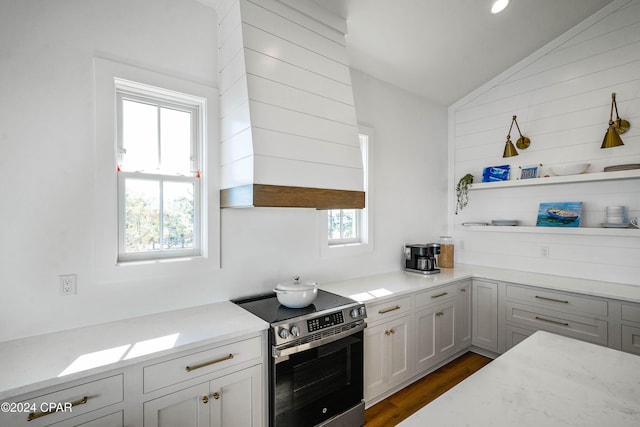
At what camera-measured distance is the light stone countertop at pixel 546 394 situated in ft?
3.05

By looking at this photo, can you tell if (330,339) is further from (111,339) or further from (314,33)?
(314,33)

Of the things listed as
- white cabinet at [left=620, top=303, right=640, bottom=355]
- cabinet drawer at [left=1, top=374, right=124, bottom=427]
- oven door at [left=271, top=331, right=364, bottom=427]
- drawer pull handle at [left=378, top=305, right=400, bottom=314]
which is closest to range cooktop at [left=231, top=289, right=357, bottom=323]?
oven door at [left=271, top=331, right=364, bottom=427]

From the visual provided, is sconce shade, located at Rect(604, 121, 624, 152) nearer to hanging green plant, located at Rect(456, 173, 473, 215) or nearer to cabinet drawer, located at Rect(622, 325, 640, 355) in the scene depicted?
hanging green plant, located at Rect(456, 173, 473, 215)

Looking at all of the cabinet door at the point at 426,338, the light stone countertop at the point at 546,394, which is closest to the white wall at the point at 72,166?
the cabinet door at the point at 426,338

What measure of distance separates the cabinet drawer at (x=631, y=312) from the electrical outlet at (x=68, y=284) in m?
3.62

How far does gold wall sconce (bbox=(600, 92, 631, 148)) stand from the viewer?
2648 mm

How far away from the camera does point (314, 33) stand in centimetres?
220

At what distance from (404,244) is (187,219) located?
2250 mm

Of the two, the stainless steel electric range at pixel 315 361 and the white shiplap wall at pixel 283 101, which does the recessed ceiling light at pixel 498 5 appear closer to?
the white shiplap wall at pixel 283 101

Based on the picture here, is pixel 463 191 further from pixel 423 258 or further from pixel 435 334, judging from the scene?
pixel 435 334

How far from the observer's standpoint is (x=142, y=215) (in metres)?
1.96

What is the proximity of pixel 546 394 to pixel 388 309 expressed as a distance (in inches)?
55.4

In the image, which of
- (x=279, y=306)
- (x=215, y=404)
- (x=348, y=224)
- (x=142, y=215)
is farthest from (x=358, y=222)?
(x=215, y=404)

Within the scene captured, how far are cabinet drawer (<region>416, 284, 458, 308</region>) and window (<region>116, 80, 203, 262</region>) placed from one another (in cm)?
184
